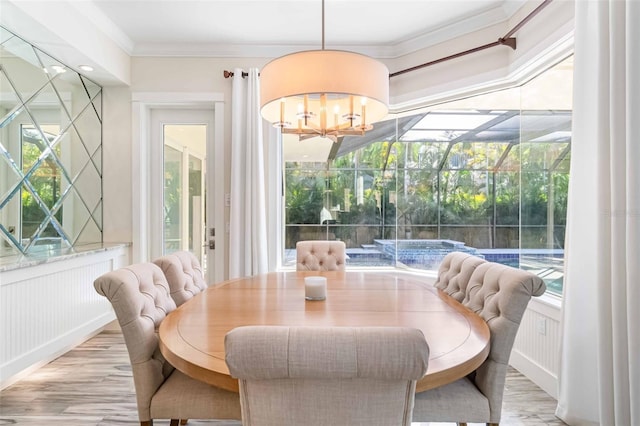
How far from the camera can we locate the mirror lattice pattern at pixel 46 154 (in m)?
2.49

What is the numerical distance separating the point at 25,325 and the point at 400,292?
236 cm

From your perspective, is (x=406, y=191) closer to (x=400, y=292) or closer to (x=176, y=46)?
(x=400, y=292)

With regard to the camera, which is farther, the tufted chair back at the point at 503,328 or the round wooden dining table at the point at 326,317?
the tufted chair back at the point at 503,328

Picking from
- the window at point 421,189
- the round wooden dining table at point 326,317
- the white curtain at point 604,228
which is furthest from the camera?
the window at point 421,189

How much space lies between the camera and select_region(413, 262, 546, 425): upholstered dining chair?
1318mm

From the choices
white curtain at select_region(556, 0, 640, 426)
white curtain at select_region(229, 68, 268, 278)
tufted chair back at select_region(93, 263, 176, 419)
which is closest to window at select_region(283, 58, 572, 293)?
white curtain at select_region(229, 68, 268, 278)

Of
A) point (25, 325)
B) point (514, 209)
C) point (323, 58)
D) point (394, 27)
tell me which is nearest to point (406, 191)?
point (514, 209)

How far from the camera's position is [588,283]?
6.03 feet

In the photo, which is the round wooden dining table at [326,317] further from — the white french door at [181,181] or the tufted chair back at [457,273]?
the white french door at [181,181]

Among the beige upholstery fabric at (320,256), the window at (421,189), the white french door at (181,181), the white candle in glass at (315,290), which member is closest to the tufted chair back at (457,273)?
the white candle in glass at (315,290)

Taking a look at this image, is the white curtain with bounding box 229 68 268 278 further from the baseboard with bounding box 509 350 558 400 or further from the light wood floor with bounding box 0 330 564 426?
the baseboard with bounding box 509 350 558 400

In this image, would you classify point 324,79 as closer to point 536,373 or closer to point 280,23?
point 280,23

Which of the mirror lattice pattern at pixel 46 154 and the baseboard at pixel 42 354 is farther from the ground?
the mirror lattice pattern at pixel 46 154

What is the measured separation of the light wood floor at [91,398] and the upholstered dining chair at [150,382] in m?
0.79
